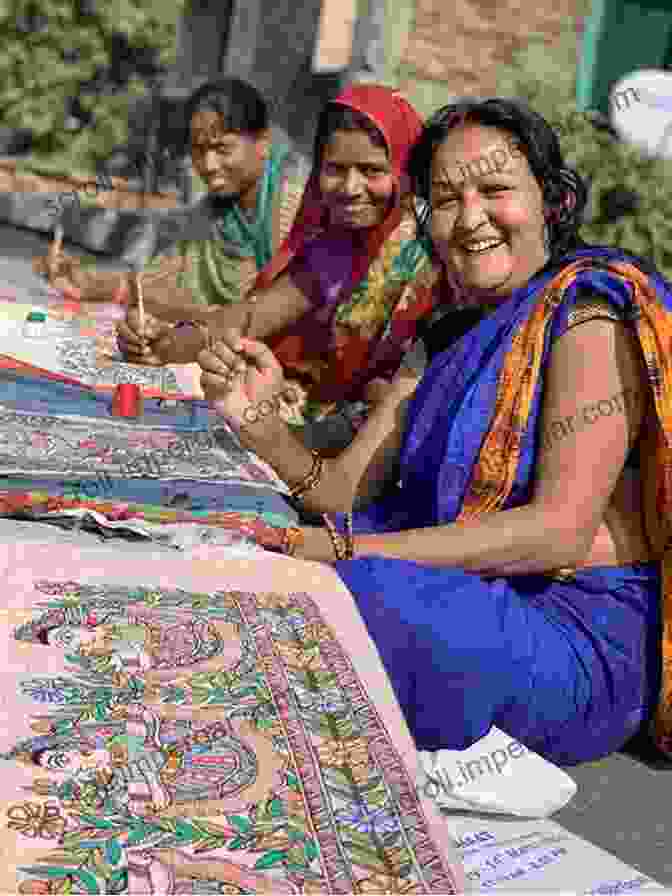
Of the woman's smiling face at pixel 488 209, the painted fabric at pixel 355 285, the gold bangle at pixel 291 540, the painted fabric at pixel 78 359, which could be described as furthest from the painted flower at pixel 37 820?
the painted fabric at pixel 355 285

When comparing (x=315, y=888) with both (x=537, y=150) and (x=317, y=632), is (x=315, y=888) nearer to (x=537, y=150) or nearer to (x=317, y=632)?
(x=317, y=632)

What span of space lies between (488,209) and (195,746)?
1146mm

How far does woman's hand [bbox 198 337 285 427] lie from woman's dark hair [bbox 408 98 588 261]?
0.46 m

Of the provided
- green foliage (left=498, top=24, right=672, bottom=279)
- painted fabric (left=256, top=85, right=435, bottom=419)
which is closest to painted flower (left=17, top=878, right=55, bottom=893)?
painted fabric (left=256, top=85, right=435, bottom=419)

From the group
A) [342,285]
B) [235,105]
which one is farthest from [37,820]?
[235,105]

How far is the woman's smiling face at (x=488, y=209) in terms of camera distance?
1996 millimetres

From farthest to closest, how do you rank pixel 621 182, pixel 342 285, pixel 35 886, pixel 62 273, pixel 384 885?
pixel 621 182 → pixel 62 273 → pixel 342 285 → pixel 384 885 → pixel 35 886

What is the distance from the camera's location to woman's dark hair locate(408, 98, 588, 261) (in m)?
1.98

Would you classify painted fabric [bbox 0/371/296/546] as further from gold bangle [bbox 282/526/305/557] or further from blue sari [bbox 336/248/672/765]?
blue sari [bbox 336/248/672/765]

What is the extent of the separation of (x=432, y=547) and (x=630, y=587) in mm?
343

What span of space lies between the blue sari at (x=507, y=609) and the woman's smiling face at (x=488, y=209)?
7 centimetres

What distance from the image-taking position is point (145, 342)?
298 cm

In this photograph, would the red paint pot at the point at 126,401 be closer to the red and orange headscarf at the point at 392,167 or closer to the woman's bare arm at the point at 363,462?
the woman's bare arm at the point at 363,462

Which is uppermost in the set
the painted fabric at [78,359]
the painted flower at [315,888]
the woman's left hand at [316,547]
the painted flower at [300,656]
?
the painted flower at [300,656]
